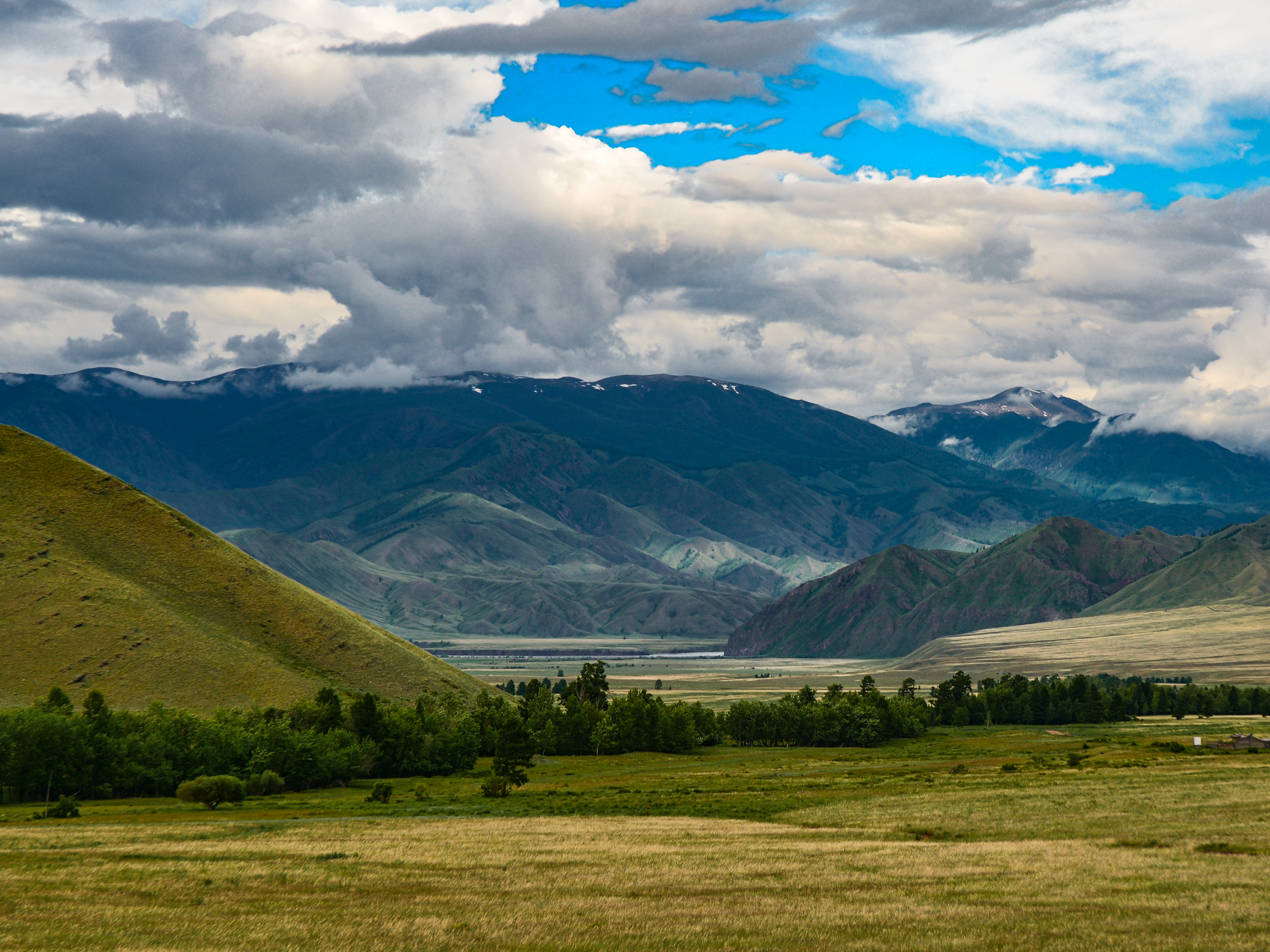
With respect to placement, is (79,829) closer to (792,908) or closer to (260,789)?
(260,789)

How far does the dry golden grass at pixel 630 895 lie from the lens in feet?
124

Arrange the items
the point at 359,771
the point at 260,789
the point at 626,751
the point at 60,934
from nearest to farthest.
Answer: the point at 60,934, the point at 260,789, the point at 359,771, the point at 626,751

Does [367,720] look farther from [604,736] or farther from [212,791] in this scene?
[604,736]

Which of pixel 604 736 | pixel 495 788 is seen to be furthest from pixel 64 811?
pixel 604 736

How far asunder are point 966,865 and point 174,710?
115619 mm

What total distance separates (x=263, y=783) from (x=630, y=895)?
83109 mm

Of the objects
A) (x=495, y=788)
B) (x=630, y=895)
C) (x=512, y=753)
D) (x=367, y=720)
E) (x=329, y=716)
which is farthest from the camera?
(x=367, y=720)

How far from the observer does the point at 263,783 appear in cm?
11906

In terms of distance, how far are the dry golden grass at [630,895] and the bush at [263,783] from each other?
5081cm

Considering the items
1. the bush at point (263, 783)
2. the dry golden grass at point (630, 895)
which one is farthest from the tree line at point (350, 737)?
the dry golden grass at point (630, 895)

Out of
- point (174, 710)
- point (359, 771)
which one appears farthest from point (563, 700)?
point (174, 710)

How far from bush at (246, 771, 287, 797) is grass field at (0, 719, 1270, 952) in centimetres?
1431

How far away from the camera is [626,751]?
17850 centimetres

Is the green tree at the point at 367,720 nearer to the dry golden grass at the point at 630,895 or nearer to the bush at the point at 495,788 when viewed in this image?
the bush at the point at 495,788
